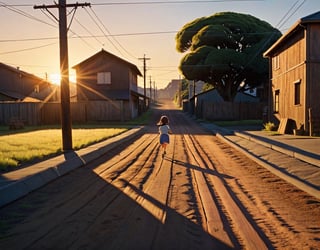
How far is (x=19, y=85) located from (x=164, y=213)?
5087 centimetres

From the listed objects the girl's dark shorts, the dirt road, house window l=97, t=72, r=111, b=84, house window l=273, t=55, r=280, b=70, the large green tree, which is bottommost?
the dirt road

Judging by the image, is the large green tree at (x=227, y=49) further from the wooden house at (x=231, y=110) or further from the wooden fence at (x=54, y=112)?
the wooden fence at (x=54, y=112)

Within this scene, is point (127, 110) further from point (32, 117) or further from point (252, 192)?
point (252, 192)

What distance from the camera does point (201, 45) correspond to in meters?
46.7

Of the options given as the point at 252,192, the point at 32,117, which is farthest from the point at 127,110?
the point at 252,192

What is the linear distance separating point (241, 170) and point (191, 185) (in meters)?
2.66

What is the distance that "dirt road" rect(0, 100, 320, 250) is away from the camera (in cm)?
498

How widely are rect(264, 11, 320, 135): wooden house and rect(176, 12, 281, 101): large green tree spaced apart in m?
18.1

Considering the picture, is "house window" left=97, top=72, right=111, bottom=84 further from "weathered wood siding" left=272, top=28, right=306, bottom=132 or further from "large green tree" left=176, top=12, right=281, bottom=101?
"weathered wood siding" left=272, top=28, right=306, bottom=132

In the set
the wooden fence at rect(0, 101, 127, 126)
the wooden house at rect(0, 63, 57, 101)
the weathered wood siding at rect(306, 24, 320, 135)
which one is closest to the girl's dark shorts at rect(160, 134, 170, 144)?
the weathered wood siding at rect(306, 24, 320, 135)

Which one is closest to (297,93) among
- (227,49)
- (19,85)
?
(227,49)

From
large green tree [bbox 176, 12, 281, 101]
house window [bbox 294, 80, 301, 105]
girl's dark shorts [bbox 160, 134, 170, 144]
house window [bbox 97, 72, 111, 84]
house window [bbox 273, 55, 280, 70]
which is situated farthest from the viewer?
house window [bbox 97, 72, 111, 84]

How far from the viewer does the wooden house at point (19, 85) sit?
49.3 meters

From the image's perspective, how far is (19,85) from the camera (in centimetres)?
5303
